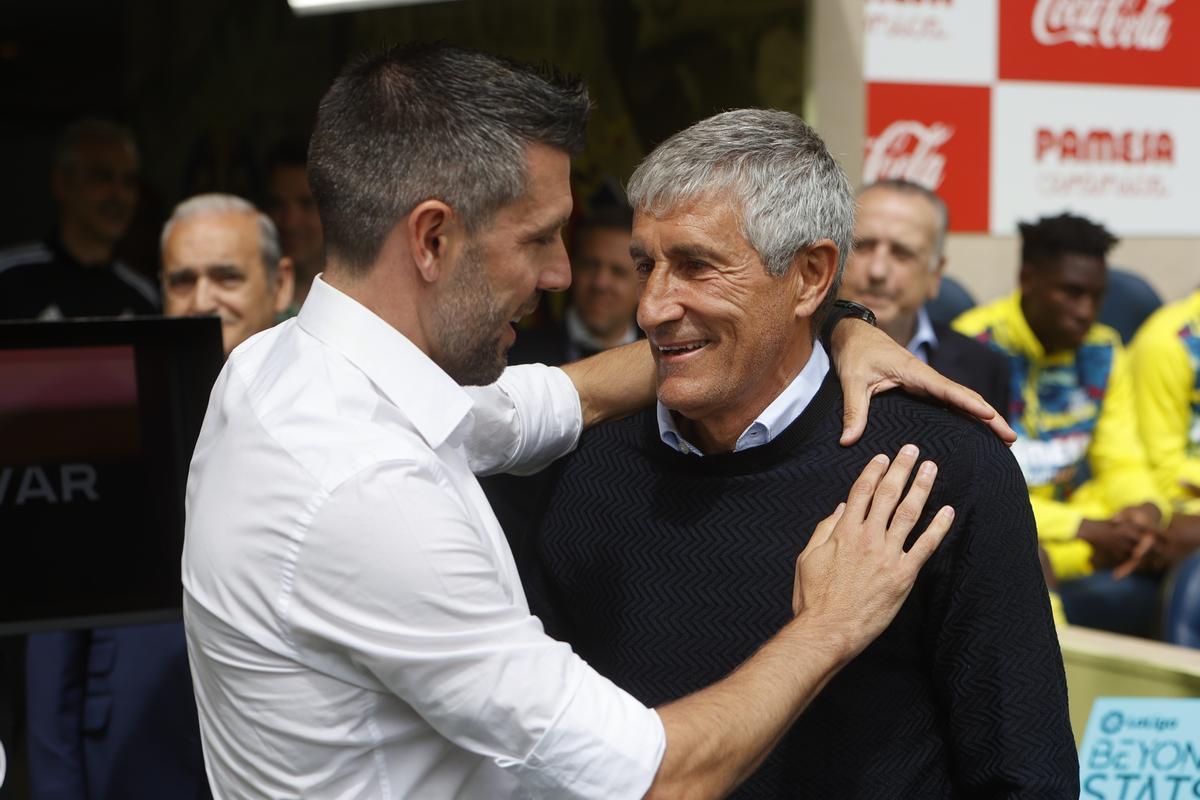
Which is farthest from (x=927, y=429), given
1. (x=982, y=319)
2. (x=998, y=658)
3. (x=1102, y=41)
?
(x=1102, y=41)

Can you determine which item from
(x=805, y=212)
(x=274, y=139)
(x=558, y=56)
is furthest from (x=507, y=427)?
(x=274, y=139)

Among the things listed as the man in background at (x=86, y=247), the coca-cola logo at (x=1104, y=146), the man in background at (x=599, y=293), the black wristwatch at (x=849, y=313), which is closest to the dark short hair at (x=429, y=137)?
the black wristwatch at (x=849, y=313)

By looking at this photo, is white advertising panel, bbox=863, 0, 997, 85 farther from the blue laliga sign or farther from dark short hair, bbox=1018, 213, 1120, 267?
the blue laliga sign

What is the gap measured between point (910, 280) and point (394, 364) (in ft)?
8.66

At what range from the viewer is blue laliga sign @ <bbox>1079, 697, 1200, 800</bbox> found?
2346mm

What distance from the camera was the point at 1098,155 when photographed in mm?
5449

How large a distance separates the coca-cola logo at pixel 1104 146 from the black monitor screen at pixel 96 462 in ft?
14.0

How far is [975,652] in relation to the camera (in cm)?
157

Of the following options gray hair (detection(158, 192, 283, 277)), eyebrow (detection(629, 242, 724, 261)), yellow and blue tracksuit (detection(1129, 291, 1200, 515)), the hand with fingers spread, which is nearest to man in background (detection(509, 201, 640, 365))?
gray hair (detection(158, 192, 283, 277))

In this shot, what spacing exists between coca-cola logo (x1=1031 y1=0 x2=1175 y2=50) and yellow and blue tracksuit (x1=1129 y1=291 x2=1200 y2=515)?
1348 millimetres

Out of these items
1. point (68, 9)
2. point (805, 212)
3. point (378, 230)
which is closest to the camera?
point (378, 230)

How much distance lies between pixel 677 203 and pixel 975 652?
665 mm

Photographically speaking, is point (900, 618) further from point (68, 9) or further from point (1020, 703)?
point (68, 9)

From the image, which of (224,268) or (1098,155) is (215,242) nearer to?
(224,268)
